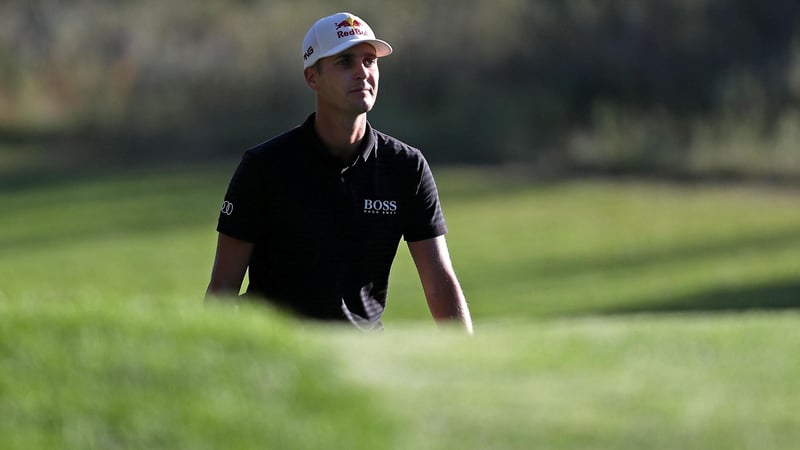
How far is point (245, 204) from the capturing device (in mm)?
4996

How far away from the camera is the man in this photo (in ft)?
16.3

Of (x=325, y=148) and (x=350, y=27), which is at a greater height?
(x=350, y=27)

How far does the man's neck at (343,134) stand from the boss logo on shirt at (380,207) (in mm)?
191

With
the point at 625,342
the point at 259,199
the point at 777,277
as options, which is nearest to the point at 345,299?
the point at 259,199

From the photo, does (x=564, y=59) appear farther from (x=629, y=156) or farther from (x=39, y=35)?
(x=39, y=35)

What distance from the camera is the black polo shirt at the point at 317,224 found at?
4977 millimetres

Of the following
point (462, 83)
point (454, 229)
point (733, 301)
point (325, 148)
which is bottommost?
point (733, 301)

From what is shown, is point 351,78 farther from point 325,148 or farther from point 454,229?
point 454,229

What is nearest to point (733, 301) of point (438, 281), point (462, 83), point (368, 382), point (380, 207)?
point (438, 281)

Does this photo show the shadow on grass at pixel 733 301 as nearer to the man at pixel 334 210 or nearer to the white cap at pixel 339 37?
the man at pixel 334 210

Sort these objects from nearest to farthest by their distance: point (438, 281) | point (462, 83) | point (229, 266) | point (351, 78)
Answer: point (229, 266)
point (351, 78)
point (438, 281)
point (462, 83)

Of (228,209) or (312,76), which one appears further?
(312,76)

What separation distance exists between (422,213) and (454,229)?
1252 cm

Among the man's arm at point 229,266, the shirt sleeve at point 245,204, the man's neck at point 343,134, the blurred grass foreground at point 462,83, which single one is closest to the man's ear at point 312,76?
the man's neck at point 343,134
